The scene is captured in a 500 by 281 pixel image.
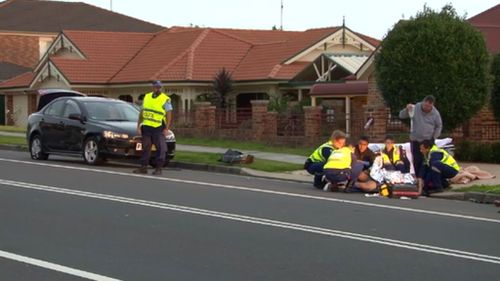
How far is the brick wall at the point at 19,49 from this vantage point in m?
55.7

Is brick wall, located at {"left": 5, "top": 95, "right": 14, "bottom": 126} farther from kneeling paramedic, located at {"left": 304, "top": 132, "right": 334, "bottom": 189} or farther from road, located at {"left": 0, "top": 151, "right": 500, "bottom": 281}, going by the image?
kneeling paramedic, located at {"left": 304, "top": 132, "right": 334, "bottom": 189}

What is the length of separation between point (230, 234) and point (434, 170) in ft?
19.0

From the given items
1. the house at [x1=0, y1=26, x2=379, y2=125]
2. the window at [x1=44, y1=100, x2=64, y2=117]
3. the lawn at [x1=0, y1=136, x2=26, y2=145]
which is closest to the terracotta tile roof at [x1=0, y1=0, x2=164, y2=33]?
the house at [x1=0, y1=26, x2=379, y2=125]

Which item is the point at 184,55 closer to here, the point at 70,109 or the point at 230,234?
the point at 70,109

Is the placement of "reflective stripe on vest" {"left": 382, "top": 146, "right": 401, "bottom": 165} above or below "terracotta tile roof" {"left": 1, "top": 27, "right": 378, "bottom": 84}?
below

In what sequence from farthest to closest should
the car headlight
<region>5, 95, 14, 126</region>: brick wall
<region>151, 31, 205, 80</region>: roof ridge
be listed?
<region>5, 95, 14, 126</region>: brick wall < <region>151, 31, 205, 80</region>: roof ridge < the car headlight

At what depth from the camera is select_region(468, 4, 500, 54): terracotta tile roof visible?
23.7m

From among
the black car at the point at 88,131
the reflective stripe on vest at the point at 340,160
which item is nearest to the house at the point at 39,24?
the black car at the point at 88,131

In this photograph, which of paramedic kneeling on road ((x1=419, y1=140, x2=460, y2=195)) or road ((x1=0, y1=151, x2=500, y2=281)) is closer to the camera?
road ((x1=0, y1=151, x2=500, y2=281))

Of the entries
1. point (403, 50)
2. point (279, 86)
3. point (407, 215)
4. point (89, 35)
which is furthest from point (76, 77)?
point (407, 215)

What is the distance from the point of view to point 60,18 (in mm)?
58031

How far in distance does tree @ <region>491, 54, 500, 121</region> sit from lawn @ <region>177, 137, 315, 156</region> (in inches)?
188

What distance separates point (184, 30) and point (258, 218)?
1354 inches

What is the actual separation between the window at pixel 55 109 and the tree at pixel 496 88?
10151mm
